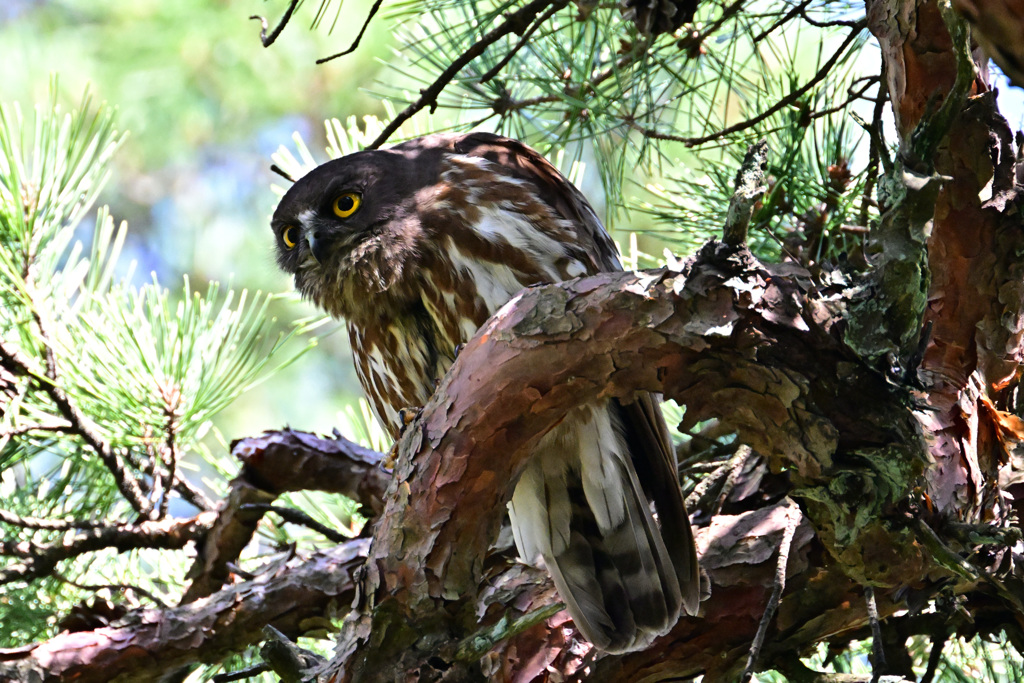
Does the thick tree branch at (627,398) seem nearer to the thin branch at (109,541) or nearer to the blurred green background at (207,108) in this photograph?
the thin branch at (109,541)

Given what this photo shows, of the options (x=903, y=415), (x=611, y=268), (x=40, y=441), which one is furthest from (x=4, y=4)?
(x=903, y=415)

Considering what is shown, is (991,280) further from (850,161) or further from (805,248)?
(850,161)

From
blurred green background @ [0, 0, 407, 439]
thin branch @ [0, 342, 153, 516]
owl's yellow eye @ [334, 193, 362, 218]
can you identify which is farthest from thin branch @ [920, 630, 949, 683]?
blurred green background @ [0, 0, 407, 439]

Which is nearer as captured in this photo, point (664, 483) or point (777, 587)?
point (777, 587)

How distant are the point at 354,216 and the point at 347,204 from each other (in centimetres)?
6

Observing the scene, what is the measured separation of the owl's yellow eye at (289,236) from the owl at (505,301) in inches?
5.1

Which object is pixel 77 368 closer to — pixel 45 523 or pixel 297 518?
pixel 45 523

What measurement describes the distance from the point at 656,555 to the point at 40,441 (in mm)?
1880

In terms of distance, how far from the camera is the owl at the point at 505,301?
2.46 meters

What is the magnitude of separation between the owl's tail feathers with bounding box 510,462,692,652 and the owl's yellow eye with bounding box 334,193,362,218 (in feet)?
3.25

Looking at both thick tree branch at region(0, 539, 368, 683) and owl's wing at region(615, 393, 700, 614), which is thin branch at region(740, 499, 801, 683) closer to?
owl's wing at region(615, 393, 700, 614)

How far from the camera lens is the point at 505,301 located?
2.60 meters

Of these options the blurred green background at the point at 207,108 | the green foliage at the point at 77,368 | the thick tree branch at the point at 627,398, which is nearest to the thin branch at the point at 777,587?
the thick tree branch at the point at 627,398

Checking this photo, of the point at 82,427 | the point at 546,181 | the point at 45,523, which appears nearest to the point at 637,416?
the point at 546,181
